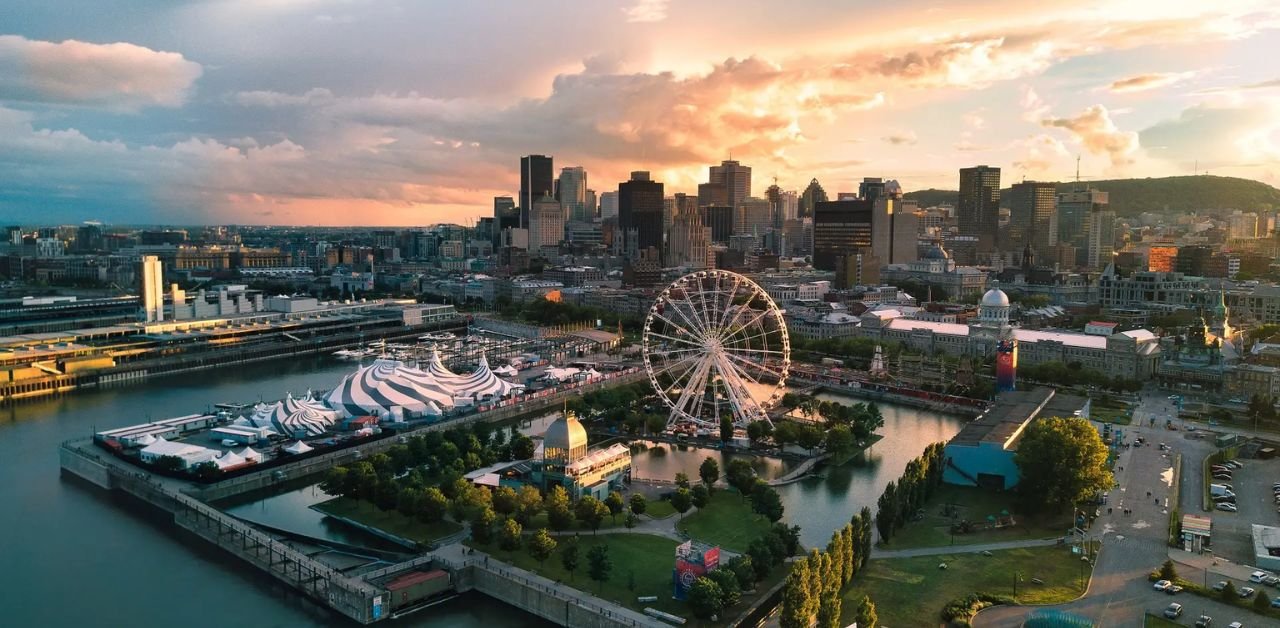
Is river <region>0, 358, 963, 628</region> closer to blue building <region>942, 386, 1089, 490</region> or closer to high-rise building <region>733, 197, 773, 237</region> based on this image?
blue building <region>942, 386, 1089, 490</region>

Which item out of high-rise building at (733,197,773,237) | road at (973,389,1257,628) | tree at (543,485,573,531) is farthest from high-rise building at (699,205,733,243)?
tree at (543,485,573,531)

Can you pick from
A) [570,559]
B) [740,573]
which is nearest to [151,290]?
[570,559]

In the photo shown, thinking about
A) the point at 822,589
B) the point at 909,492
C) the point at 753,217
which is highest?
the point at 753,217

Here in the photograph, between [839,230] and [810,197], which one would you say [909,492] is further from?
[810,197]

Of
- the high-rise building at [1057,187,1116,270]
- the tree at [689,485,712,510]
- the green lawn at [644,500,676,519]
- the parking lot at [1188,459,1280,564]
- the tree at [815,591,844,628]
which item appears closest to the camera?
the tree at [815,591,844,628]

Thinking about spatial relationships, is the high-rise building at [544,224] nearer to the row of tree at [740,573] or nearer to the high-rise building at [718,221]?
the high-rise building at [718,221]

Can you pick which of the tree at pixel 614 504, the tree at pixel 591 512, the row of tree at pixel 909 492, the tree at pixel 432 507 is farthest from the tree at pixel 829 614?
the tree at pixel 432 507
